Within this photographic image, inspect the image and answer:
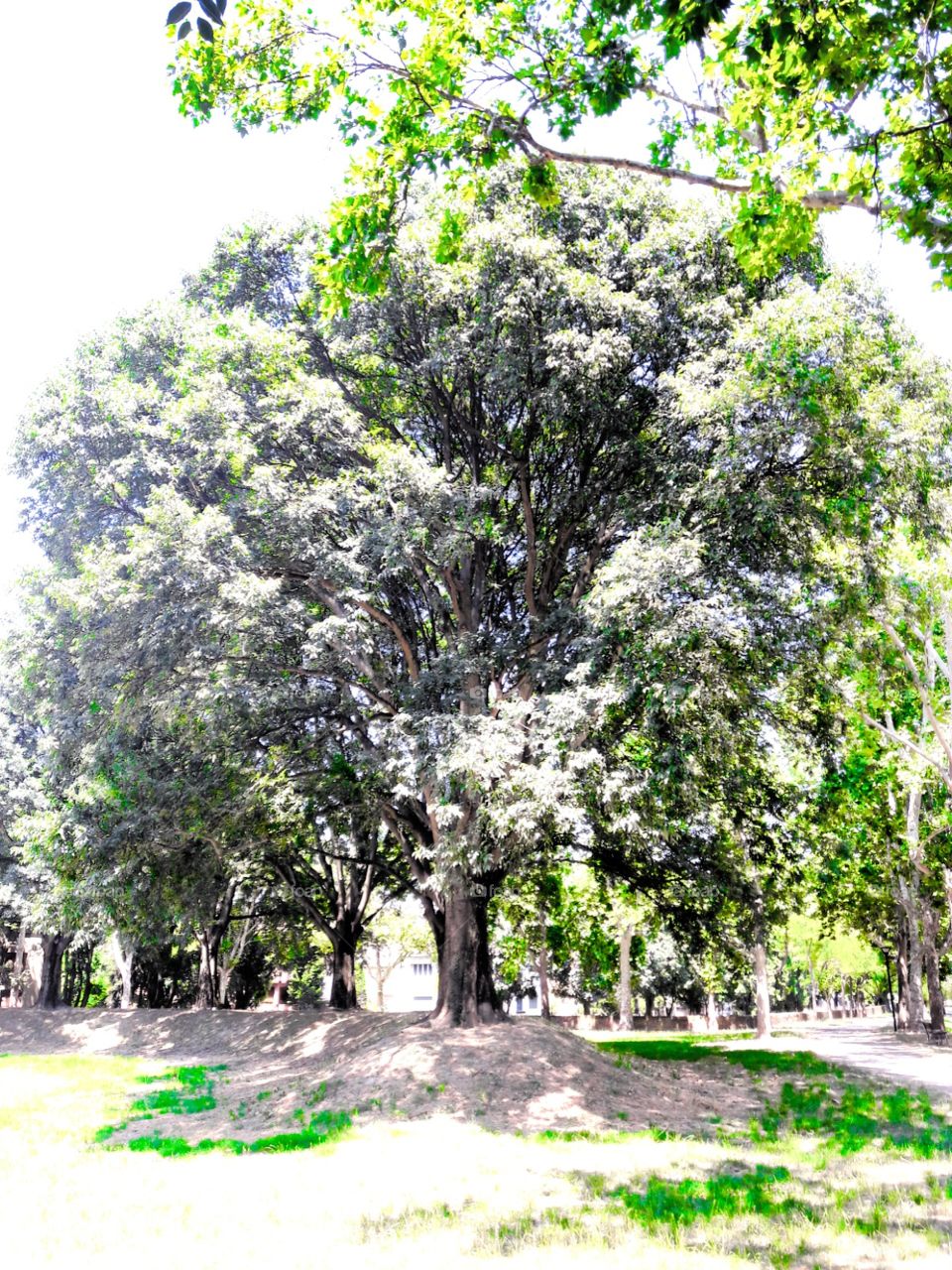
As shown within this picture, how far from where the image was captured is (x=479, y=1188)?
300 inches

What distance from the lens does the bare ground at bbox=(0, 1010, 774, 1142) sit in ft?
38.5

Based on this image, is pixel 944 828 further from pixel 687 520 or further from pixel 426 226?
pixel 426 226

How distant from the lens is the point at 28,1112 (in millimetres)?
13320

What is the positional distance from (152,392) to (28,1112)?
1262 cm

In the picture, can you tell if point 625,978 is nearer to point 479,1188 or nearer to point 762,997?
point 762,997

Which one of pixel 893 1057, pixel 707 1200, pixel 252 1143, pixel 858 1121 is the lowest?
pixel 893 1057

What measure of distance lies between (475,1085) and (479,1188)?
568cm

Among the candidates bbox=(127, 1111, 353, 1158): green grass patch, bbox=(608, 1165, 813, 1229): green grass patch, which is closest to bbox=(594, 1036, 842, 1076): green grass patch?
bbox=(127, 1111, 353, 1158): green grass patch

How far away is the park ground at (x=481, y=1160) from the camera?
18.5ft

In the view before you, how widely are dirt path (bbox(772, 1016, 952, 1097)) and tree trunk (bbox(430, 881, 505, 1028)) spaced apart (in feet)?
25.4

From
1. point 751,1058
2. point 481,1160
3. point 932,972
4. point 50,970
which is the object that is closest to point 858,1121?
point 481,1160

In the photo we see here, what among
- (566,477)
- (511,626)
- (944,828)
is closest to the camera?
(566,477)

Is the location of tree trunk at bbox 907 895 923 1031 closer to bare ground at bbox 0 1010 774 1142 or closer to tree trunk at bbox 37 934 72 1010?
bare ground at bbox 0 1010 774 1142

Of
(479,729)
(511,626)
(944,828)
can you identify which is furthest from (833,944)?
(479,729)
